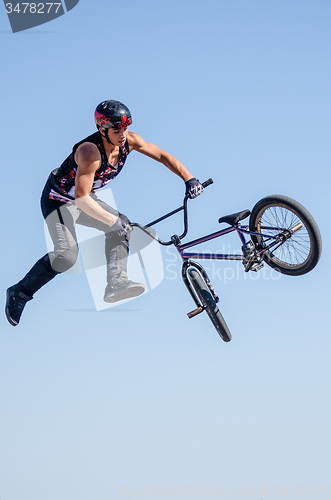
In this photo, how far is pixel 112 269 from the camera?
30.8 ft

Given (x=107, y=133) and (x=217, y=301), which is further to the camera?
(x=217, y=301)

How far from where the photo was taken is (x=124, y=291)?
9109mm

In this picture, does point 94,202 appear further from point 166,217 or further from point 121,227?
point 166,217

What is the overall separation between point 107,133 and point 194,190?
4.80 feet

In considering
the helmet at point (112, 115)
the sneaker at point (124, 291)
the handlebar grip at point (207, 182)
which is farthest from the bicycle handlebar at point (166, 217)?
the helmet at point (112, 115)

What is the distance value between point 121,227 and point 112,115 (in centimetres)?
147

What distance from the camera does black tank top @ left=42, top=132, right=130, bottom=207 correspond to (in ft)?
29.2

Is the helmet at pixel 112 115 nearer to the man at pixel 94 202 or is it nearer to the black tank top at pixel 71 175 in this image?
the man at pixel 94 202

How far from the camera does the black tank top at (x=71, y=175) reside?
8.89 meters

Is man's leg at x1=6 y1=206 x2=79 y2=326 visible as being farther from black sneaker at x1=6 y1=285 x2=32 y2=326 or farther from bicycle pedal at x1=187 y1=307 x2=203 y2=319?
bicycle pedal at x1=187 y1=307 x2=203 y2=319

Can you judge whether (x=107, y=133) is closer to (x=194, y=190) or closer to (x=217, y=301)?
(x=194, y=190)

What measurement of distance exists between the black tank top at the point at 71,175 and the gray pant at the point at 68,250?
0.19 meters

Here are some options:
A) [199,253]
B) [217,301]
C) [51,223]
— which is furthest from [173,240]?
[51,223]

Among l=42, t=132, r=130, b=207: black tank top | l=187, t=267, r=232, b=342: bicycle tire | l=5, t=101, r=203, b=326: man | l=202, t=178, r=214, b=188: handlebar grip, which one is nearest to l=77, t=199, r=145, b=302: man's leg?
l=5, t=101, r=203, b=326: man
